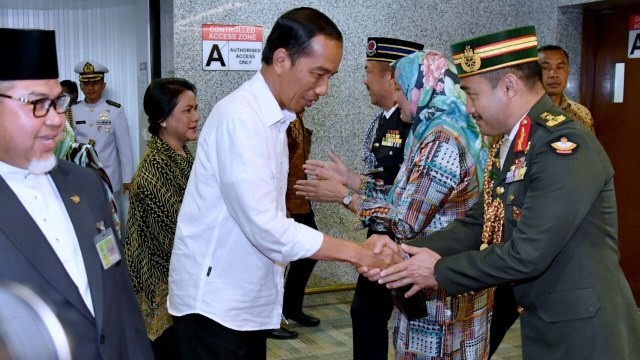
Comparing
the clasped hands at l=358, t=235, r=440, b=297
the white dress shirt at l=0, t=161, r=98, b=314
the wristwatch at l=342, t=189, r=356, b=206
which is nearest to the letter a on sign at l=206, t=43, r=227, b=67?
the wristwatch at l=342, t=189, r=356, b=206

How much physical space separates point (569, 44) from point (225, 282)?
14.4 feet

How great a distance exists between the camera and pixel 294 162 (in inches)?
182

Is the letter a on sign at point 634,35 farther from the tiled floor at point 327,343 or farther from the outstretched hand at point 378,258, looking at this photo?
the outstretched hand at point 378,258

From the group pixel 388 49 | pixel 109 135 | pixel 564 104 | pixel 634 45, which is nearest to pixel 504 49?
pixel 388 49

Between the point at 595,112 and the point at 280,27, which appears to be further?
the point at 595,112

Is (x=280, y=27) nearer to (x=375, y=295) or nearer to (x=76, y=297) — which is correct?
(x=76, y=297)

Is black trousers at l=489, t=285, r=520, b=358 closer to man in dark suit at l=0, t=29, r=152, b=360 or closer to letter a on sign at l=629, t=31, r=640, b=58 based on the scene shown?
man in dark suit at l=0, t=29, r=152, b=360

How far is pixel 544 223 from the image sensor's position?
6.35ft

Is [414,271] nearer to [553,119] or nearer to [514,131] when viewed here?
[514,131]

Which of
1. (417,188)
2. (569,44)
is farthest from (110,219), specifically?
(569,44)

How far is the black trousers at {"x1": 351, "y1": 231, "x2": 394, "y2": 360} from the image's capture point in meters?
3.28

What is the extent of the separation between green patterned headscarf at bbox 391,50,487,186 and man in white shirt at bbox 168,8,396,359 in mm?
548

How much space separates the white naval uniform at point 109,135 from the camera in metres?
6.30

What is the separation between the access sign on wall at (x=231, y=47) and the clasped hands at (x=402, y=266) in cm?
270
